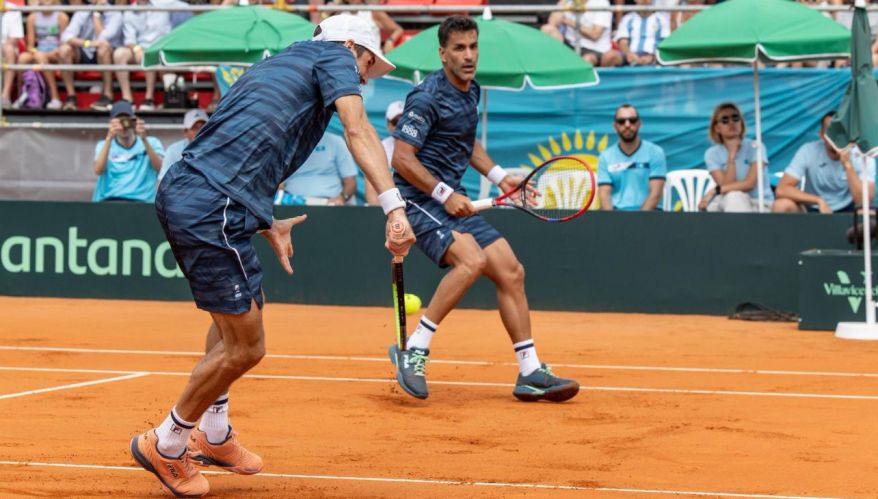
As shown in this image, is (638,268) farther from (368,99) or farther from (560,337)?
(368,99)

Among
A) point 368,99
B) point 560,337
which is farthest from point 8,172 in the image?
point 560,337

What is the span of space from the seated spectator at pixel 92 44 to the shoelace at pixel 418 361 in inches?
380

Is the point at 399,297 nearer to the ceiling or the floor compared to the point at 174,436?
nearer to the floor

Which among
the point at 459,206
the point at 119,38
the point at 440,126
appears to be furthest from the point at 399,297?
the point at 119,38

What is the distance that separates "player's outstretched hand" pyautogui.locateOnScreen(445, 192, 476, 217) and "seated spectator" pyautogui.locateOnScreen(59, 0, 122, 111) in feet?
31.6

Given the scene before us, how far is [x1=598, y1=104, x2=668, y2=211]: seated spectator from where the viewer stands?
13195mm

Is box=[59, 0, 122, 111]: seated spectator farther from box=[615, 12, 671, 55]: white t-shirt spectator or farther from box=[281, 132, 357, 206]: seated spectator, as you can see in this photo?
box=[615, 12, 671, 55]: white t-shirt spectator

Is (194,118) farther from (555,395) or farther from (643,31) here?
(555,395)

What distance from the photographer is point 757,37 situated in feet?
40.3

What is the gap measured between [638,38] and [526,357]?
832cm

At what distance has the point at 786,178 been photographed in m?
12.9

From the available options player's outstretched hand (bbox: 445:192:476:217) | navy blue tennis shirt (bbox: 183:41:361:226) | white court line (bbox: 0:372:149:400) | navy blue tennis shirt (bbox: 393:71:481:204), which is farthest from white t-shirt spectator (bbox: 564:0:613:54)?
navy blue tennis shirt (bbox: 183:41:361:226)

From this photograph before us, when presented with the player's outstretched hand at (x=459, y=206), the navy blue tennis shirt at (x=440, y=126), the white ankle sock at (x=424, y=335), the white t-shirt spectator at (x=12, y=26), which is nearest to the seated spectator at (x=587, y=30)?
the white t-shirt spectator at (x=12, y=26)

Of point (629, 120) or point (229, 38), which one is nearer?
point (629, 120)
